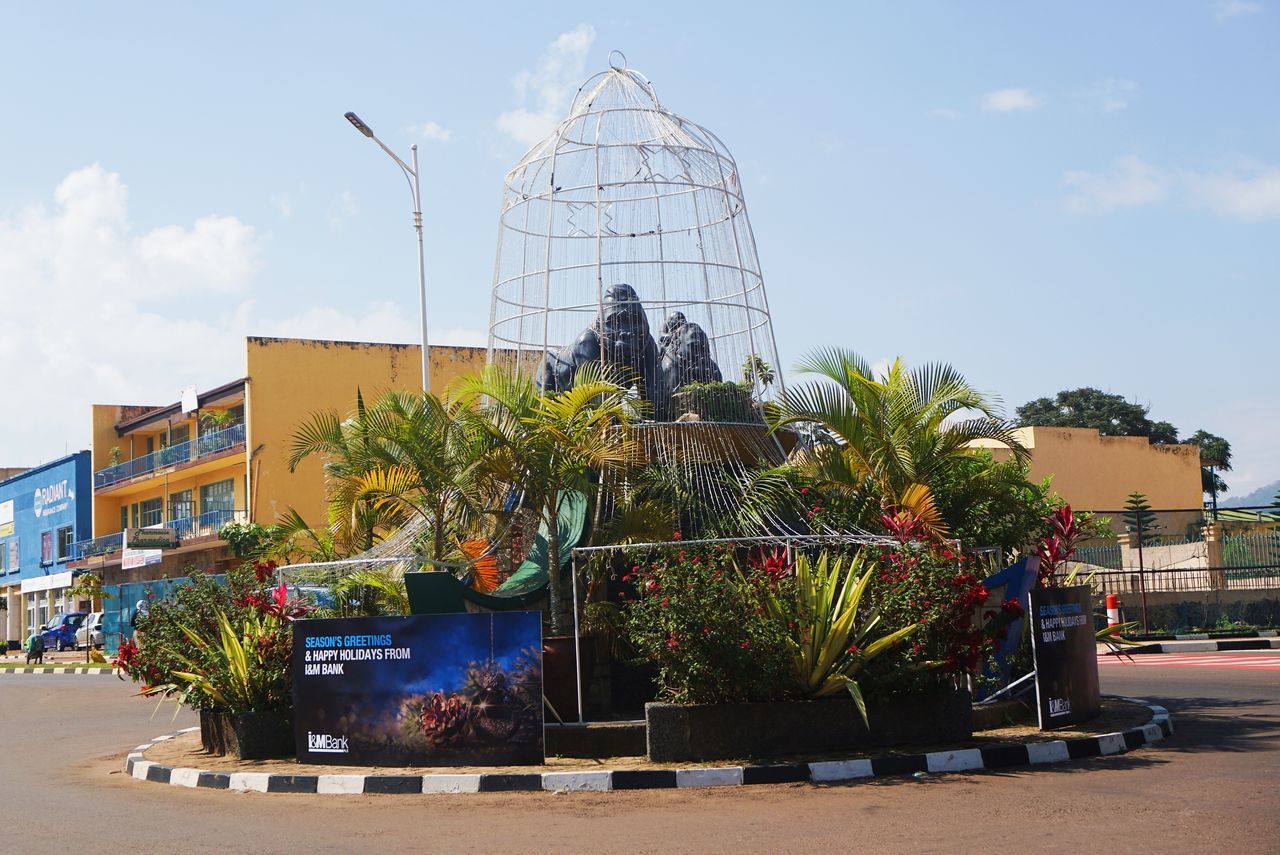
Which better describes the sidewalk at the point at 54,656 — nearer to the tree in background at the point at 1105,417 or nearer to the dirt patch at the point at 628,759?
the dirt patch at the point at 628,759

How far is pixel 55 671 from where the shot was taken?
116ft

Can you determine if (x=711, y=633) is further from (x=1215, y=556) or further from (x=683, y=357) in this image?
(x=1215, y=556)

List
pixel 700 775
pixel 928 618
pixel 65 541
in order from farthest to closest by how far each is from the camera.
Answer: pixel 65 541
pixel 928 618
pixel 700 775

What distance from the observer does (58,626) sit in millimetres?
50188

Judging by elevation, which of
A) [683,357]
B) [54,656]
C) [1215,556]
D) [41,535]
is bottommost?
[54,656]

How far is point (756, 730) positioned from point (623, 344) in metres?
5.46

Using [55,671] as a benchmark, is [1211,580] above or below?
above

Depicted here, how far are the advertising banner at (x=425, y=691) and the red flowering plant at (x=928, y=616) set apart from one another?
2.77 m

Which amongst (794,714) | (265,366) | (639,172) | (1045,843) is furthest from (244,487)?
(1045,843)

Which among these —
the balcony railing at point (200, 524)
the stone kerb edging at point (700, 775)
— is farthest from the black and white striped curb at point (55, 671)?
the stone kerb edging at point (700, 775)

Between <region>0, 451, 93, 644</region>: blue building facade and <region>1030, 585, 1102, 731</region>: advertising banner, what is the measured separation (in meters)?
50.9

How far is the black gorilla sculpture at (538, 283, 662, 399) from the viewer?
14.3m

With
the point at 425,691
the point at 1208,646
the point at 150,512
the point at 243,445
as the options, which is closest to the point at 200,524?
the point at 243,445

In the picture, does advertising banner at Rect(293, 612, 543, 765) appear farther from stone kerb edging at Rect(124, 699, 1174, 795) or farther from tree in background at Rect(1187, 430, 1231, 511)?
tree in background at Rect(1187, 430, 1231, 511)
